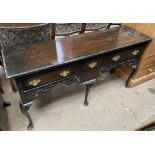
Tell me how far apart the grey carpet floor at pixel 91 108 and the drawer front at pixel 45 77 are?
53 centimetres

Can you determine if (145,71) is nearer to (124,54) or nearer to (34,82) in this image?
(124,54)

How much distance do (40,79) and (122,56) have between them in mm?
843

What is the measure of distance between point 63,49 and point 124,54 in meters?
0.61

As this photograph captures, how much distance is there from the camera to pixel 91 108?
180cm

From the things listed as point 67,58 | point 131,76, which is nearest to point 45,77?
point 67,58

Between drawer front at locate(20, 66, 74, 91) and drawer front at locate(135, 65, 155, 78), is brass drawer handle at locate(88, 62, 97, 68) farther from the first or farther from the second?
drawer front at locate(135, 65, 155, 78)

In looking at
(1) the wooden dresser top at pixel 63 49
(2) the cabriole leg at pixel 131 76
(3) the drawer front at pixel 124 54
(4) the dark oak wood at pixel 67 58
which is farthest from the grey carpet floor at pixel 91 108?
(1) the wooden dresser top at pixel 63 49

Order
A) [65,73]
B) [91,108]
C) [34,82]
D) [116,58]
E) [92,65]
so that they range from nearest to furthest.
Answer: [34,82], [65,73], [92,65], [116,58], [91,108]

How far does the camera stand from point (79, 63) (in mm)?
1351

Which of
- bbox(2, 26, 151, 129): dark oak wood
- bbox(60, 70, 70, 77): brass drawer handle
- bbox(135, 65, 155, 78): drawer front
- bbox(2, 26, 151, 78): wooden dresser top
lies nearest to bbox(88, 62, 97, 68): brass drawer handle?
bbox(2, 26, 151, 129): dark oak wood

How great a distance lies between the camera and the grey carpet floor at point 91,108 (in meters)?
1.63

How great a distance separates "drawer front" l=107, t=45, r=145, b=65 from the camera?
1.53 m

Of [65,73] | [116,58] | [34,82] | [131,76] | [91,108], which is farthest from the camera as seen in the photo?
[131,76]
